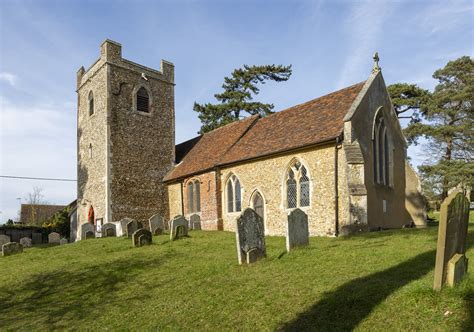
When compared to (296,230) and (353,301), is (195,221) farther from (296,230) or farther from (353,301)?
(353,301)

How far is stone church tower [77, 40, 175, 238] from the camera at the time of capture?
75.0ft

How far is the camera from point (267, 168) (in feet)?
59.4

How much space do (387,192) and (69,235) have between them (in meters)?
23.7

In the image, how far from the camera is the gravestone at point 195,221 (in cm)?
2109

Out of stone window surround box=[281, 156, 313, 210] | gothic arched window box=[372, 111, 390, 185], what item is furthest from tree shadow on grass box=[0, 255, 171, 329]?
gothic arched window box=[372, 111, 390, 185]

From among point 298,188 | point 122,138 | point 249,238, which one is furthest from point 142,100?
point 249,238

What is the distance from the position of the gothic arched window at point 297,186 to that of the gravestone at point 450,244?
391 inches

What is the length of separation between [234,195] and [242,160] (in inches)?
78.5

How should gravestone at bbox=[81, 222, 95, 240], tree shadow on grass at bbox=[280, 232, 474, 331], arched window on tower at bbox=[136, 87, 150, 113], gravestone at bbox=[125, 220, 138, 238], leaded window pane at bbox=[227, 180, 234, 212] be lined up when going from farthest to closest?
arched window on tower at bbox=[136, 87, 150, 113] → leaded window pane at bbox=[227, 180, 234, 212] → gravestone at bbox=[81, 222, 95, 240] → gravestone at bbox=[125, 220, 138, 238] → tree shadow on grass at bbox=[280, 232, 474, 331]

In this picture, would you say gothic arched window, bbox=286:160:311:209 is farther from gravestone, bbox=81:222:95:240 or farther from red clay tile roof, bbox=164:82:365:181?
gravestone, bbox=81:222:95:240

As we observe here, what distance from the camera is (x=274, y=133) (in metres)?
19.6

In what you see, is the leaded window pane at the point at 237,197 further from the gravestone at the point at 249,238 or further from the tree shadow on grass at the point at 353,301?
the tree shadow on grass at the point at 353,301

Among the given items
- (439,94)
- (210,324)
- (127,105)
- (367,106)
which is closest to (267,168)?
(367,106)

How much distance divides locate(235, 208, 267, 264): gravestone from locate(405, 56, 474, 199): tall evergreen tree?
26169 millimetres
